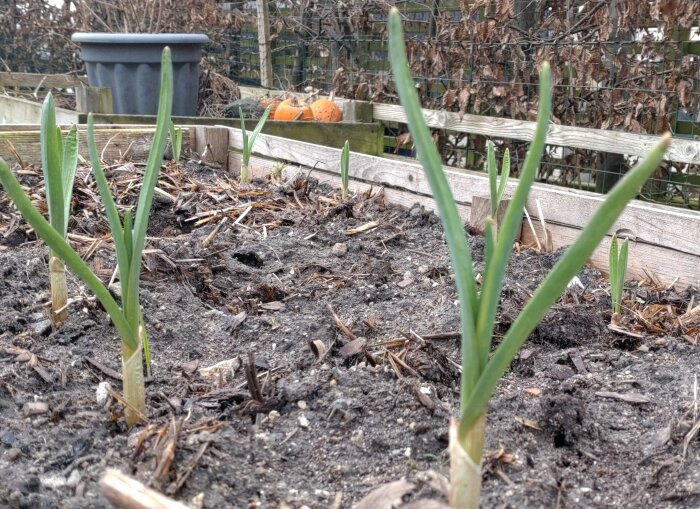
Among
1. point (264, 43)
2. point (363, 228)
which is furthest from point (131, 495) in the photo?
point (264, 43)

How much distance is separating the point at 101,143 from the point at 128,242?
244 cm

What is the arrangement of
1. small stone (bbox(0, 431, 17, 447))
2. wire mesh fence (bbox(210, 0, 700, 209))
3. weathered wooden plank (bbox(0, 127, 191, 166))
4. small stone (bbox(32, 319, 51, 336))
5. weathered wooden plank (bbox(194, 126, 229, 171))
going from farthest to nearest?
wire mesh fence (bbox(210, 0, 700, 209)), weathered wooden plank (bbox(194, 126, 229, 171)), weathered wooden plank (bbox(0, 127, 191, 166)), small stone (bbox(32, 319, 51, 336)), small stone (bbox(0, 431, 17, 447))

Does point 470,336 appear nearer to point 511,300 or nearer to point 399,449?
point 399,449

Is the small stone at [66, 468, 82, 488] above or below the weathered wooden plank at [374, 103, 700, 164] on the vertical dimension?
below

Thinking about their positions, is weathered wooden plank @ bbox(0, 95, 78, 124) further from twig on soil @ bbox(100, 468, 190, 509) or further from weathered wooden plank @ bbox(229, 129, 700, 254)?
twig on soil @ bbox(100, 468, 190, 509)

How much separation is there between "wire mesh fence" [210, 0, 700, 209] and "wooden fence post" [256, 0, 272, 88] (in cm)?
85

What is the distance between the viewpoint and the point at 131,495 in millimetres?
882

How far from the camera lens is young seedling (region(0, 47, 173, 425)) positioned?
1203 mm

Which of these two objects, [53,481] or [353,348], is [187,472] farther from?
[353,348]

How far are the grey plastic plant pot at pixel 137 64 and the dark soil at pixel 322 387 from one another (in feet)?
11.7

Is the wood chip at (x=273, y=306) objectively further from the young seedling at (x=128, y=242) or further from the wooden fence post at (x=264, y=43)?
the wooden fence post at (x=264, y=43)

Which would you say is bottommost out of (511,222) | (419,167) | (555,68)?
(419,167)

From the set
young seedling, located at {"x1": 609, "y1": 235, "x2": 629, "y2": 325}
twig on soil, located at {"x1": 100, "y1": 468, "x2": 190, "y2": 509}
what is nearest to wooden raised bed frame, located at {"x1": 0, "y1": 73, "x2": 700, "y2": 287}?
young seedling, located at {"x1": 609, "y1": 235, "x2": 629, "y2": 325}

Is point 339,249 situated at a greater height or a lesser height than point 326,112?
lesser
